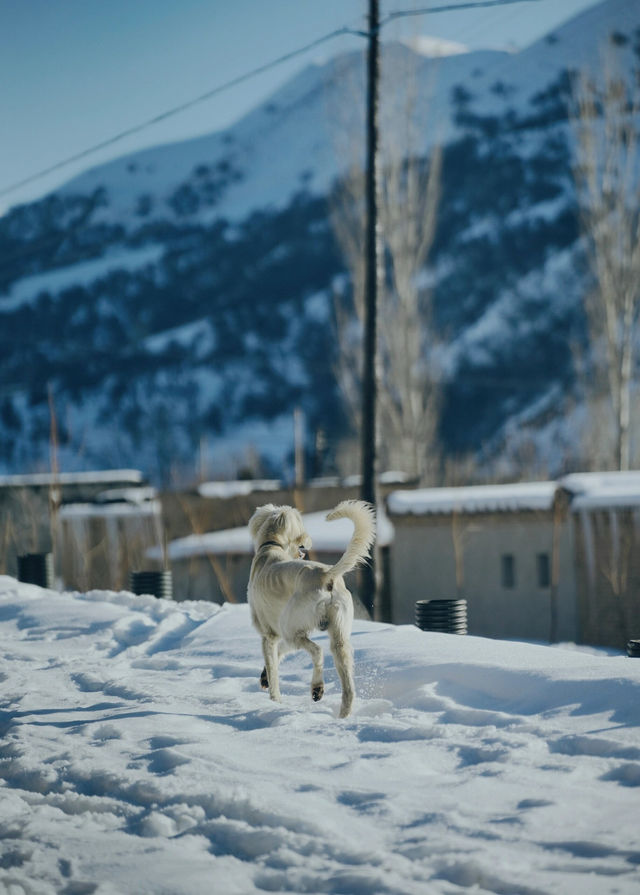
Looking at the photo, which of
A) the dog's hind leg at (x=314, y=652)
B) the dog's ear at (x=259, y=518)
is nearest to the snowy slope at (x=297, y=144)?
the dog's ear at (x=259, y=518)

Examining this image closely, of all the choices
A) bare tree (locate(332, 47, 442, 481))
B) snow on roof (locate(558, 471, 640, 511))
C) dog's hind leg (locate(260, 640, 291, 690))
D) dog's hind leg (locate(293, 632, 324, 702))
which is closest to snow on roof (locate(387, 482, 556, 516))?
snow on roof (locate(558, 471, 640, 511))

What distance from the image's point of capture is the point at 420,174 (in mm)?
35406

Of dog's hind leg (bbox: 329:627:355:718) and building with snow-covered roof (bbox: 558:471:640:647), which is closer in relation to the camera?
dog's hind leg (bbox: 329:627:355:718)

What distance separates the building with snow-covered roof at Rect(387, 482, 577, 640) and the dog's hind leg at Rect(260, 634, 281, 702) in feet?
45.4

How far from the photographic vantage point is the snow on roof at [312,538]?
2330 centimetres

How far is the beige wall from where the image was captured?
21.4 meters

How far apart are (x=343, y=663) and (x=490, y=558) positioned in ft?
53.6

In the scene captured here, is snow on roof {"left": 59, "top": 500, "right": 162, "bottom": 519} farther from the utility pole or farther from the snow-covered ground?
the snow-covered ground

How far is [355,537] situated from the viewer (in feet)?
21.9

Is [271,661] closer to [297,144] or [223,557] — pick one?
[223,557]

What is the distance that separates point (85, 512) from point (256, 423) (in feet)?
222

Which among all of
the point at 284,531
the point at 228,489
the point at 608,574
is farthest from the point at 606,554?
the point at 228,489

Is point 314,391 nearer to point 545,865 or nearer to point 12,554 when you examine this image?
point 12,554

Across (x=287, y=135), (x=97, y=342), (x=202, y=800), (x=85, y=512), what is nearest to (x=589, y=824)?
(x=202, y=800)
